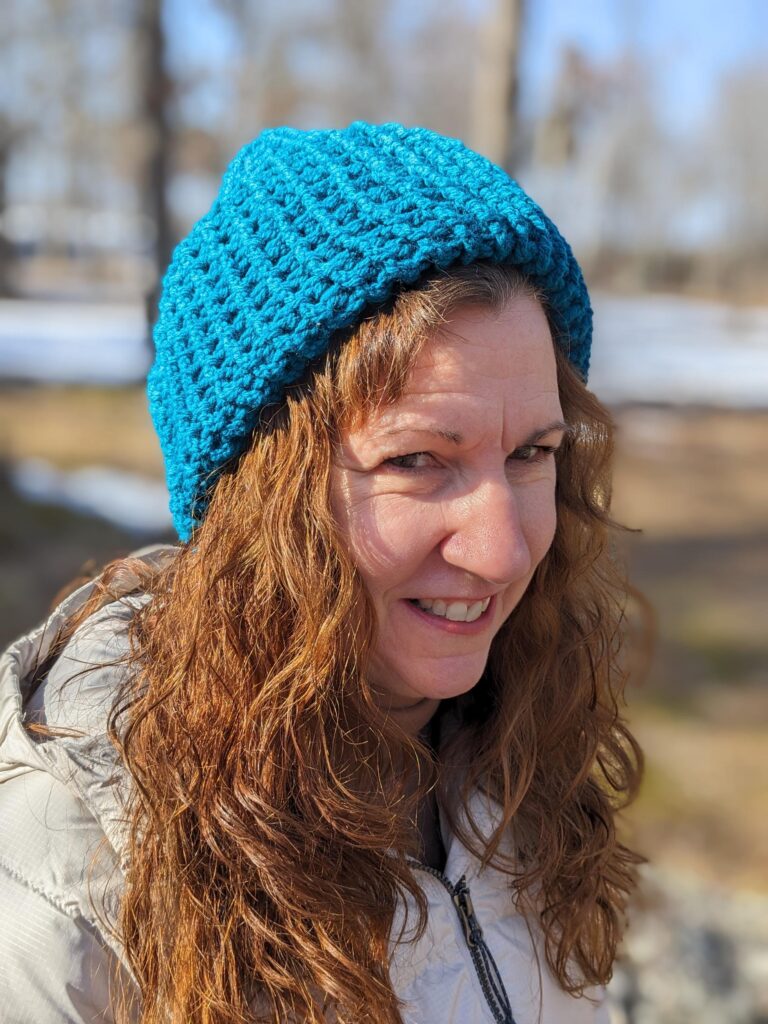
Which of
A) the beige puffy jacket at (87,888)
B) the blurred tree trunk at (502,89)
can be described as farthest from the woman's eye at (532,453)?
the blurred tree trunk at (502,89)

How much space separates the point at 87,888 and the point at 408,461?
0.74 metres

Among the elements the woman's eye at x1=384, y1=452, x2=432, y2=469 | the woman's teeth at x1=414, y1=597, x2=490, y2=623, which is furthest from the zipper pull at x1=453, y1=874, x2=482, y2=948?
the woman's eye at x1=384, y1=452, x2=432, y2=469

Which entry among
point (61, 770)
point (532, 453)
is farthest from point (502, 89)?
point (61, 770)

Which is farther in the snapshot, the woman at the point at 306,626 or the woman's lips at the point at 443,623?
the woman's lips at the point at 443,623

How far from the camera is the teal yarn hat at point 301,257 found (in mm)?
1337

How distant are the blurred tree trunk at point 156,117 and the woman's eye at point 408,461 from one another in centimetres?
436

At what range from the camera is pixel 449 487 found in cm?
141

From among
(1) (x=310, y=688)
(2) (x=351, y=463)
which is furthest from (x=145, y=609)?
(2) (x=351, y=463)

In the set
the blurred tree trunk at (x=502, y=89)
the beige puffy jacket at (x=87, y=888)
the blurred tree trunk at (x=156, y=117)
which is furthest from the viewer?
the blurred tree trunk at (x=156, y=117)

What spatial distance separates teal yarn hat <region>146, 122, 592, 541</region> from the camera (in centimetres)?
134

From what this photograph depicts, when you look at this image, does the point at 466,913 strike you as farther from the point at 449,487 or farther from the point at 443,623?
the point at 449,487

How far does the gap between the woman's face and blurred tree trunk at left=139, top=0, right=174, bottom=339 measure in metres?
4.34

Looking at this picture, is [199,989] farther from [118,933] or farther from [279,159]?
[279,159]

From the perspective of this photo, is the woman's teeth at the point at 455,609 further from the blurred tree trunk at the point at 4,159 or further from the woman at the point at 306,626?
the blurred tree trunk at the point at 4,159
